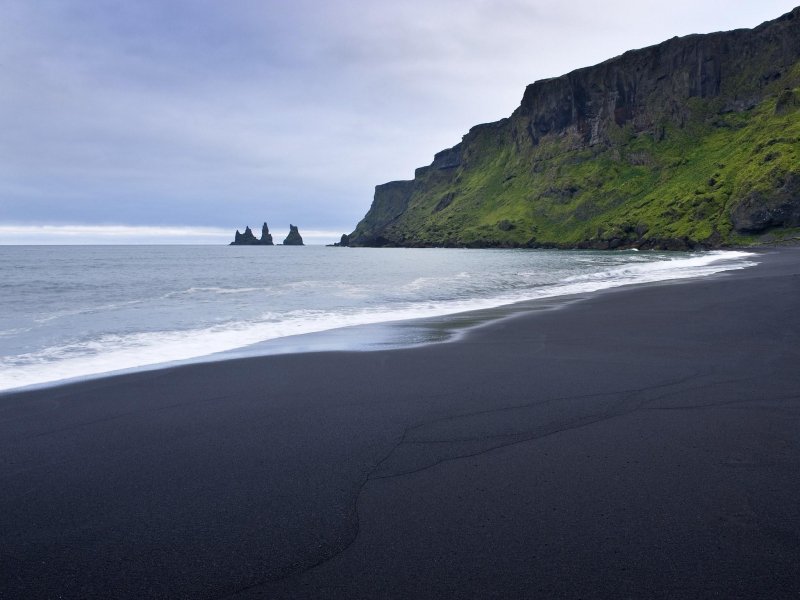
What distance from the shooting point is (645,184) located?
14250 cm

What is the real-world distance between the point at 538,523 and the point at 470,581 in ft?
3.04

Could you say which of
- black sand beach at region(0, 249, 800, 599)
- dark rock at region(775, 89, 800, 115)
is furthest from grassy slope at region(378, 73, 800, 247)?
black sand beach at region(0, 249, 800, 599)

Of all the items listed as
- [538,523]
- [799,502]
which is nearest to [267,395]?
[538,523]

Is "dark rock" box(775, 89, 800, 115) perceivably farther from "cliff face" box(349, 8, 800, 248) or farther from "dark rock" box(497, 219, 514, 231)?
"dark rock" box(497, 219, 514, 231)

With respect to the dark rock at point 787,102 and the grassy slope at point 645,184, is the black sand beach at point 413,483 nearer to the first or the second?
the grassy slope at point 645,184

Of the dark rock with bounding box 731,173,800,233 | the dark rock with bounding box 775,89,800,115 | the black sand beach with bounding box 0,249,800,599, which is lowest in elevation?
the black sand beach with bounding box 0,249,800,599

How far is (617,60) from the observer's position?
172 m

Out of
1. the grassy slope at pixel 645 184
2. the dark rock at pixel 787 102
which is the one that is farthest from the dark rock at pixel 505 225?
the dark rock at pixel 787 102

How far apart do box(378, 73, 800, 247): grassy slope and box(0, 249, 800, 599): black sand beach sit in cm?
9478

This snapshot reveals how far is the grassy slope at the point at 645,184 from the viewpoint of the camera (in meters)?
96.4

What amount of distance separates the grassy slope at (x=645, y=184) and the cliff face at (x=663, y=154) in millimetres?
383

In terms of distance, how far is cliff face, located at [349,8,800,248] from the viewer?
3660 inches

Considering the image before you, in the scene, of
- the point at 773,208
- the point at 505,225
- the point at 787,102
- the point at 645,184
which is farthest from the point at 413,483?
the point at 505,225

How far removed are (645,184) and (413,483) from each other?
520 feet
